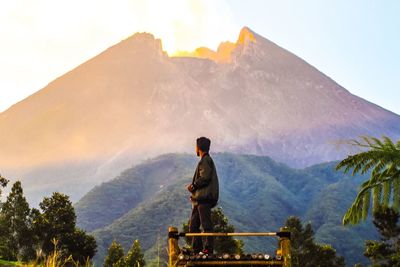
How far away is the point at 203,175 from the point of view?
10.8 meters

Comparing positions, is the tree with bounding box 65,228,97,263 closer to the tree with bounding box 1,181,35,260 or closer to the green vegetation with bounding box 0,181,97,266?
the green vegetation with bounding box 0,181,97,266

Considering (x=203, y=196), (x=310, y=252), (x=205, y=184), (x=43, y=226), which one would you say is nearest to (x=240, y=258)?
(x=203, y=196)

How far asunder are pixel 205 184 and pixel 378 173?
321 cm

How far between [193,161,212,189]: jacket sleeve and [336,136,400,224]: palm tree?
253 centimetres

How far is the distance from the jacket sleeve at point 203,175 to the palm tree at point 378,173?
2532mm

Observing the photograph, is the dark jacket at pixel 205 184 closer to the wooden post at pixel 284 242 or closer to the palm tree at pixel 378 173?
the wooden post at pixel 284 242

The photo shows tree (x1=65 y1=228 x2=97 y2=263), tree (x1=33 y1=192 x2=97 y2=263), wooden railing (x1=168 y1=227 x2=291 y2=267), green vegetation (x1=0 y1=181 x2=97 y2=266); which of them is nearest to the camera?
wooden railing (x1=168 y1=227 x2=291 y2=267)

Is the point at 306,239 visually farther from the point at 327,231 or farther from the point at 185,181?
the point at 185,181

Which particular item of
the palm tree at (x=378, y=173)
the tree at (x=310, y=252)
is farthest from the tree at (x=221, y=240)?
the palm tree at (x=378, y=173)

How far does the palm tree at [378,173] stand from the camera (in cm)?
984

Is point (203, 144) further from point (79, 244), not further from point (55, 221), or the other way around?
point (55, 221)

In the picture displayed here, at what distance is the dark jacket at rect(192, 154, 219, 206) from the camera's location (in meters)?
10.7

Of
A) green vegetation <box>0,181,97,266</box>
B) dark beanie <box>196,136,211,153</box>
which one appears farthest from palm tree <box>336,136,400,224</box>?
green vegetation <box>0,181,97,266</box>

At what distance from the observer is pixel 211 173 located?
10.8 metres
